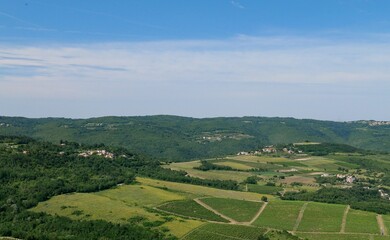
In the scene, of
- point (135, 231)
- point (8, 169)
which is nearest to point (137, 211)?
point (135, 231)

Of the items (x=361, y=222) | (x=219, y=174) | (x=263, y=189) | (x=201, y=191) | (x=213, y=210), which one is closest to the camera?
(x=361, y=222)

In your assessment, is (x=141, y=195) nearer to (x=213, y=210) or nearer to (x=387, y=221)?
(x=213, y=210)

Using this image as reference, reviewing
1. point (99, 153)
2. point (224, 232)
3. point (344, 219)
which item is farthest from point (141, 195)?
point (99, 153)

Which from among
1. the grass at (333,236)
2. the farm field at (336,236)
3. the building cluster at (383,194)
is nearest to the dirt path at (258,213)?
the farm field at (336,236)

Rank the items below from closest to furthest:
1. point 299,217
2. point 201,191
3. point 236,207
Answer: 1. point 299,217
2. point 236,207
3. point 201,191

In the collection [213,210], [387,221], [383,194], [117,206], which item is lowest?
[387,221]

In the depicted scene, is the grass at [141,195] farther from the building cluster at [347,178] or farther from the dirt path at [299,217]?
the building cluster at [347,178]

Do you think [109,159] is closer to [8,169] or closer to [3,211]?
[8,169]
